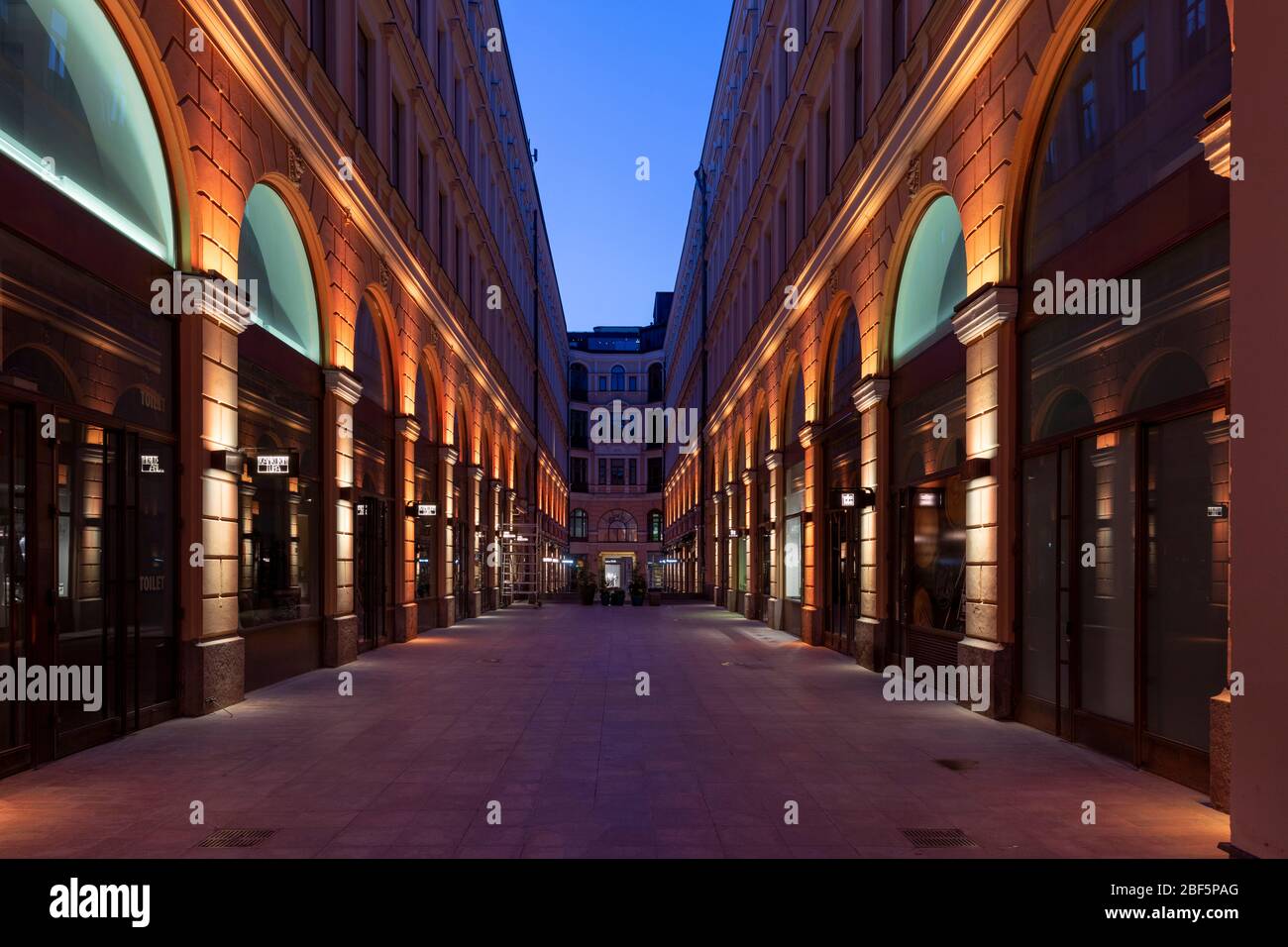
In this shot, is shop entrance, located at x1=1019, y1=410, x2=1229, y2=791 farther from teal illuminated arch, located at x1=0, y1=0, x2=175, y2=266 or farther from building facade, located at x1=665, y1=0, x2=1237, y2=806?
teal illuminated arch, located at x1=0, y1=0, x2=175, y2=266

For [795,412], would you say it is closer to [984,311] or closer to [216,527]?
[984,311]

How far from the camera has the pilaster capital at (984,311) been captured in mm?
11062

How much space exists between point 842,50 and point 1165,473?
13.2 m

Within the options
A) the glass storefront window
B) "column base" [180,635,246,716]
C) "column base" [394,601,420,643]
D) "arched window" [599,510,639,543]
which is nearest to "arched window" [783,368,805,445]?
"column base" [394,601,420,643]

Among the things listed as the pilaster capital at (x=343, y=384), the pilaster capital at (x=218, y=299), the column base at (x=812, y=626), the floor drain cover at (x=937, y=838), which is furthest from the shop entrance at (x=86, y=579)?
the column base at (x=812, y=626)

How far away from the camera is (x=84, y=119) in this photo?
9.48m

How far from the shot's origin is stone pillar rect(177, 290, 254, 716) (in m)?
11.0

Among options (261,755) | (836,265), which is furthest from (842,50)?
(261,755)

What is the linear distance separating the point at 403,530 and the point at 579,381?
217 ft

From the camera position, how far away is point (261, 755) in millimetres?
8945

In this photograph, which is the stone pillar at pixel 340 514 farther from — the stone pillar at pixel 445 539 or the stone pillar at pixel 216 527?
the stone pillar at pixel 445 539

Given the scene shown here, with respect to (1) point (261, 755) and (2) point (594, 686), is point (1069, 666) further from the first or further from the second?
(1) point (261, 755)

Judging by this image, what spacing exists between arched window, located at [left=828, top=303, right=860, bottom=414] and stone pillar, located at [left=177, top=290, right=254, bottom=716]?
36.1 ft

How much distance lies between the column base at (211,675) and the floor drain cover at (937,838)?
8236 millimetres
